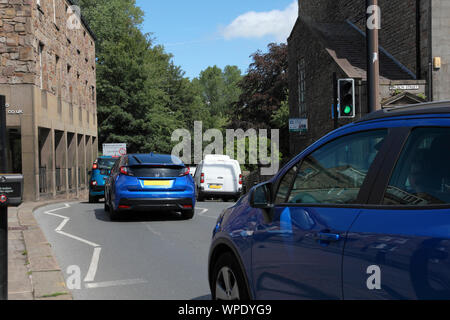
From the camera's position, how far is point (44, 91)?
2286 cm

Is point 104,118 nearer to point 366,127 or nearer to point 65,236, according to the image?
point 65,236

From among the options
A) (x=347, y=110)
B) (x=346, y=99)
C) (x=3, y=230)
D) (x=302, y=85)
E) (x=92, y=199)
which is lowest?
(x=92, y=199)

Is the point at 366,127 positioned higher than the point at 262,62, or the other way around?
the point at 262,62

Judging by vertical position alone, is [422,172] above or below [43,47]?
below

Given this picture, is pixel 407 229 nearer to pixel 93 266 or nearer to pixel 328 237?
pixel 328 237

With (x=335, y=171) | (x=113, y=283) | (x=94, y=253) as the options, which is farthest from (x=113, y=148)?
(x=335, y=171)

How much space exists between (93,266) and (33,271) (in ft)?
3.26

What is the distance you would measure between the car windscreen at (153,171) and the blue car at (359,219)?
7.88 meters

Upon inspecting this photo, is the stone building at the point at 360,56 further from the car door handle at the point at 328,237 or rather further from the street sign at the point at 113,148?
the car door handle at the point at 328,237

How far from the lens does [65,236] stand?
31.9 ft

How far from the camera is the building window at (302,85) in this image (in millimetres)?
31870
